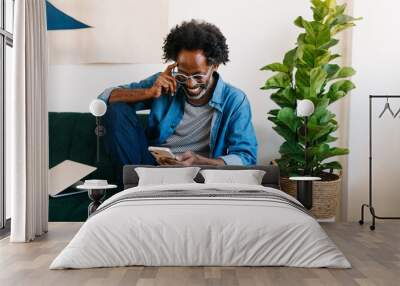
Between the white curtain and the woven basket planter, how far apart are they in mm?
2644

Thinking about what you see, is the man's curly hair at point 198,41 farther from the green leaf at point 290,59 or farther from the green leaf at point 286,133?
the green leaf at point 286,133

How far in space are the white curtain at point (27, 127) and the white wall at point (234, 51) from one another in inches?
40.9

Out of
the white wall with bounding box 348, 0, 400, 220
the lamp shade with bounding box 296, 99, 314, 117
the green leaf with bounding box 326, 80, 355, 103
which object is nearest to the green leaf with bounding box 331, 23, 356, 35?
the white wall with bounding box 348, 0, 400, 220

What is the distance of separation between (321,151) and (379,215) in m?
1.18

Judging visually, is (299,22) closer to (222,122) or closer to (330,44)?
(330,44)

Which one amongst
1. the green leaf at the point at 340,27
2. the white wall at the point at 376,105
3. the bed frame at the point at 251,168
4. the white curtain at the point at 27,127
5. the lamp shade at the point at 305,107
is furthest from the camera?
the white wall at the point at 376,105

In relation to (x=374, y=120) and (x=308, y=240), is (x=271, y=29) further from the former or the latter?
(x=308, y=240)

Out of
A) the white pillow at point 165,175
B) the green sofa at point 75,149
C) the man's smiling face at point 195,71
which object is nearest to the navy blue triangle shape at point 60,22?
the green sofa at point 75,149

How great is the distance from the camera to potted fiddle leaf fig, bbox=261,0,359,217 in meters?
6.05

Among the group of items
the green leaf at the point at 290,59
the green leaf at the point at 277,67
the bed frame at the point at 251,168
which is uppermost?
the green leaf at the point at 290,59

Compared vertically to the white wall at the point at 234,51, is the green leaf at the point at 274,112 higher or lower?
lower

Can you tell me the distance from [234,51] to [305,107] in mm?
1136

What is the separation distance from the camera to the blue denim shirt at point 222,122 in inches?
248

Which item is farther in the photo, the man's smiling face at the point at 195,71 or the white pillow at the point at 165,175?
the man's smiling face at the point at 195,71
